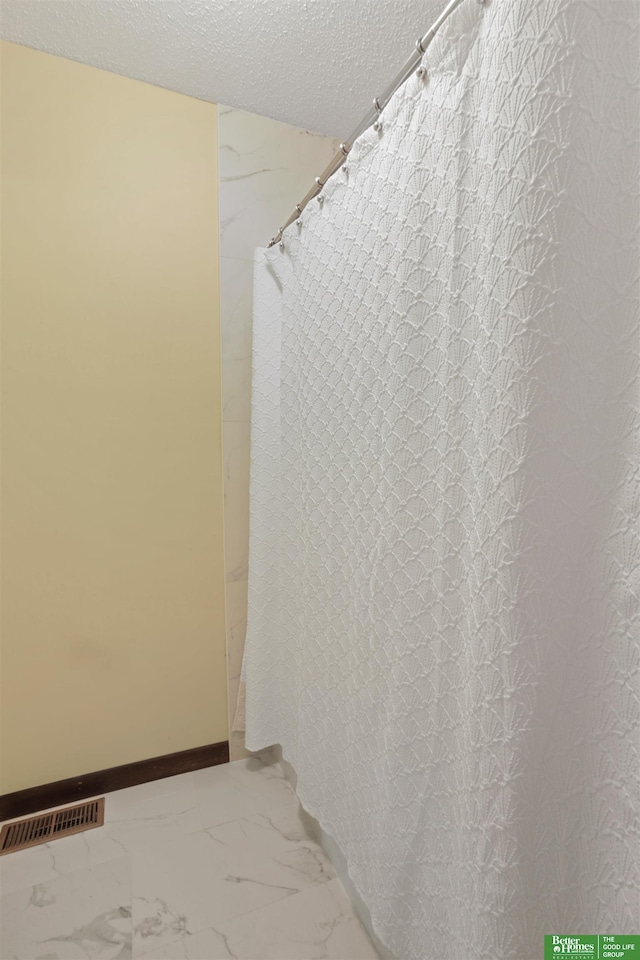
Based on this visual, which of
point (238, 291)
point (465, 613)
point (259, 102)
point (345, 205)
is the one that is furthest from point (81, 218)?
point (465, 613)

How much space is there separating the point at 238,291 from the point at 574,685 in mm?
1393

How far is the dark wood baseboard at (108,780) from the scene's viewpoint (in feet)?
4.34

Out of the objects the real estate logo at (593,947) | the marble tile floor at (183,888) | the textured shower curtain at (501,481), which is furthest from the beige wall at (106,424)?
the real estate logo at (593,947)

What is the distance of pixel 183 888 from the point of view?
111cm

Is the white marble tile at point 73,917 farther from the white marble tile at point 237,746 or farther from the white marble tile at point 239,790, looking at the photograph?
the white marble tile at point 237,746

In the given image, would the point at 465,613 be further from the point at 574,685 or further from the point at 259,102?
the point at 259,102

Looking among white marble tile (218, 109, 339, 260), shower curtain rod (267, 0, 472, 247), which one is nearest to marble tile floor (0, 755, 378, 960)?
shower curtain rod (267, 0, 472, 247)

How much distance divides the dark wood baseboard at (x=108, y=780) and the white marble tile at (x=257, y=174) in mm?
1549

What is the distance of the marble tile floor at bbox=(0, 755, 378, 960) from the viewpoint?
38.7 inches

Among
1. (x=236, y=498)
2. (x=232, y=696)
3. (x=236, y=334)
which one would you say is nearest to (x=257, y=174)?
(x=236, y=334)

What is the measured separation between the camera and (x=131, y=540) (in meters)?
1.44

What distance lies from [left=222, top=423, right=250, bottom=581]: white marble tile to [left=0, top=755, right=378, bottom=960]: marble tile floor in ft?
2.16

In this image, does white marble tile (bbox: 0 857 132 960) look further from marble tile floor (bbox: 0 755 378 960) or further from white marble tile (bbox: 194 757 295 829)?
white marble tile (bbox: 194 757 295 829)

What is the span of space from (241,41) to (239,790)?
2031mm
